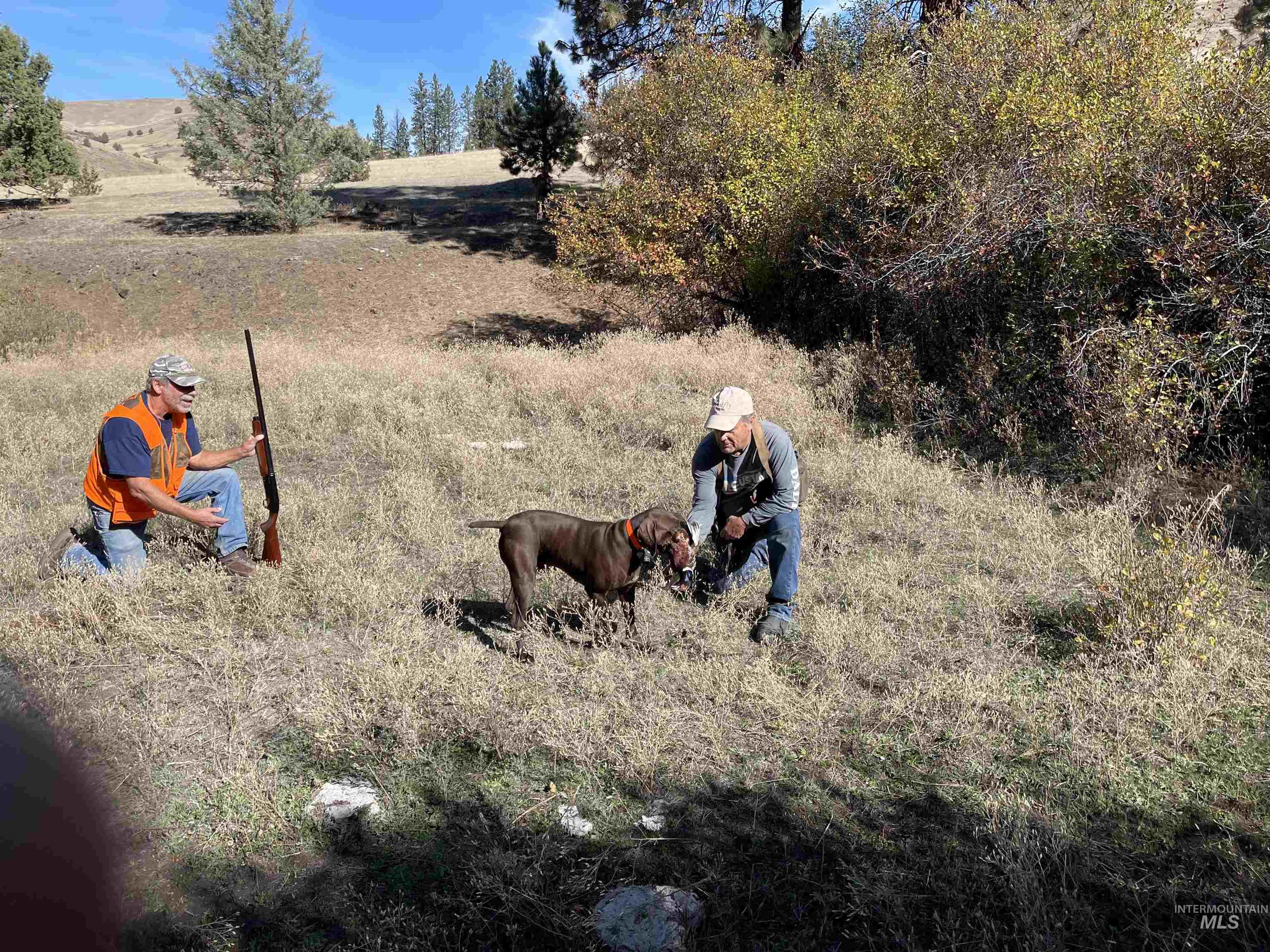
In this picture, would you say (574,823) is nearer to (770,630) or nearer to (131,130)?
(770,630)

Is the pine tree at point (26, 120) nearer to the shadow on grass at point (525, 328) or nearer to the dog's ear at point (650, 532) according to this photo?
the shadow on grass at point (525, 328)

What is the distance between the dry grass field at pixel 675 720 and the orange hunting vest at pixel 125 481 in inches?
17.4

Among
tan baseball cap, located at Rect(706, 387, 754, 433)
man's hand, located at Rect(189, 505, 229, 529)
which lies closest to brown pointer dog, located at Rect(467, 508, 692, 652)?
tan baseball cap, located at Rect(706, 387, 754, 433)

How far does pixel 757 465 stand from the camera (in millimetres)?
4703

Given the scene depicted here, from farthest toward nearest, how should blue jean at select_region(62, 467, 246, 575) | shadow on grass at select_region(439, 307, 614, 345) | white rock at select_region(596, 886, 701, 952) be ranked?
1. shadow on grass at select_region(439, 307, 614, 345)
2. blue jean at select_region(62, 467, 246, 575)
3. white rock at select_region(596, 886, 701, 952)

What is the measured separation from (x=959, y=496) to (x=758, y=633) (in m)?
2.85

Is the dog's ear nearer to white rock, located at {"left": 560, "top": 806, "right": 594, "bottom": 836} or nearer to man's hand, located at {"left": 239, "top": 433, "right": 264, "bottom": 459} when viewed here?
white rock, located at {"left": 560, "top": 806, "right": 594, "bottom": 836}

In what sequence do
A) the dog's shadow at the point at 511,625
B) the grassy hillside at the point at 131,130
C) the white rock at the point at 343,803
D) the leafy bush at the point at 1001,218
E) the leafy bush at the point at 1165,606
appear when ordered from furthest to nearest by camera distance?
the grassy hillside at the point at 131,130
the leafy bush at the point at 1001,218
the dog's shadow at the point at 511,625
the leafy bush at the point at 1165,606
the white rock at the point at 343,803

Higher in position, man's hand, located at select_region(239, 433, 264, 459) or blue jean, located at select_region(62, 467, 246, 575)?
man's hand, located at select_region(239, 433, 264, 459)

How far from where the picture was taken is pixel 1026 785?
321cm

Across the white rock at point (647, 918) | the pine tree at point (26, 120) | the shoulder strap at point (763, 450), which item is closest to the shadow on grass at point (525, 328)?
the shoulder strap at point (763, 450)

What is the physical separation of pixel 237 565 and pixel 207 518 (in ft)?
1.76

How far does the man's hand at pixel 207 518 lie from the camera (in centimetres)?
484

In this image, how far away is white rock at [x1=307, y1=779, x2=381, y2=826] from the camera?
3.17m
